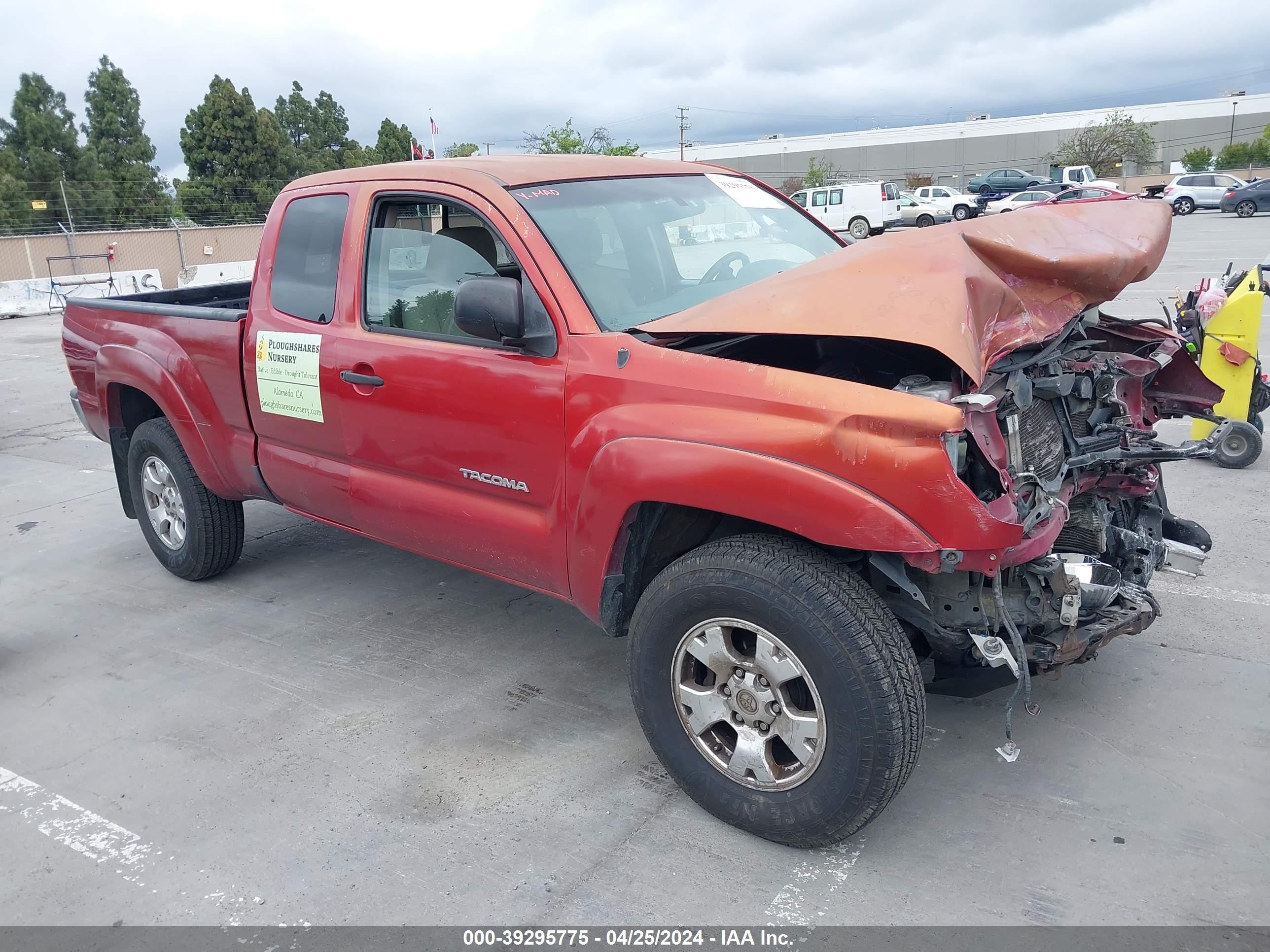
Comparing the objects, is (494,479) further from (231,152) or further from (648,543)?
(231,152)

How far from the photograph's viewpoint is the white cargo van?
3450cm

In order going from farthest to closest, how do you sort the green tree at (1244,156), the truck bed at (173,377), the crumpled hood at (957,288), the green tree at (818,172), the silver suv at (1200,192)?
the green tree at (818,172)
the green tree at (1244,156)
the silver suv at (1200,192)
the truck bed at (173,377)
the crumpled hood at (957,288)

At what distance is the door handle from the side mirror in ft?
2.42

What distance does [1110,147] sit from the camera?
59500mm

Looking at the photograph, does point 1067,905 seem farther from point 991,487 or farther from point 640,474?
point 640,474

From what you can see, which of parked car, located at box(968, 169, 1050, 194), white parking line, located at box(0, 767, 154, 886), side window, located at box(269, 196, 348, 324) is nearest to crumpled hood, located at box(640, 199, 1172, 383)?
side window, located at box(269, 196, 348, 324)

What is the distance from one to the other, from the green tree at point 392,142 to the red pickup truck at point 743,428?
139ft

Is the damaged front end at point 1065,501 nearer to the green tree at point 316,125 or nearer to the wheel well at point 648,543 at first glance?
the wheel well at point 648,543

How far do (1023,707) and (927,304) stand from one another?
1793 mm

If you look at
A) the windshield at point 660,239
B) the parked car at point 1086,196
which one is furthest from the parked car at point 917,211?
the windshield at point 660,239

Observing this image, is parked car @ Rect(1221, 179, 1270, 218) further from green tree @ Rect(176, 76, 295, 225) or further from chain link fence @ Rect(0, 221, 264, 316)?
green tree @ Rect(176, 76, 295, 225)

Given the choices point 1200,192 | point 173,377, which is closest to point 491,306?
point 173,377

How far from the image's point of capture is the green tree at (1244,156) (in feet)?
173

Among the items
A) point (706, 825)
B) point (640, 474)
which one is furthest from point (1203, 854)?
point (640, 474)
